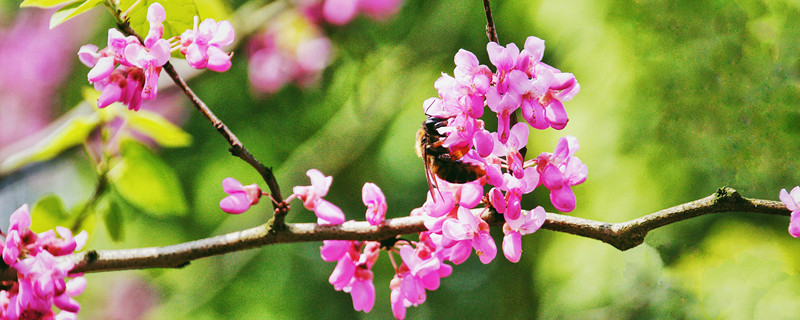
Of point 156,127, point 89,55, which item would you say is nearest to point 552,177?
point 89,55

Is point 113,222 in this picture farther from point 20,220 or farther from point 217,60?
point 217,60

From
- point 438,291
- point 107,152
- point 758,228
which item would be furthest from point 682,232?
point 107,152

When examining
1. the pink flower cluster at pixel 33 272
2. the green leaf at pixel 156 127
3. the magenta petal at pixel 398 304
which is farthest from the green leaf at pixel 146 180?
the magenta petal at pixel 398 304

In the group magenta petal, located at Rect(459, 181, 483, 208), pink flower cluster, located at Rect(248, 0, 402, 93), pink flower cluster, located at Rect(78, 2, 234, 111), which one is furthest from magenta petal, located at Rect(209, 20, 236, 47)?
pink flower cluster, located at Rect(248, 0, 402, 93)

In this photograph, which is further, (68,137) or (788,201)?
(68,137)

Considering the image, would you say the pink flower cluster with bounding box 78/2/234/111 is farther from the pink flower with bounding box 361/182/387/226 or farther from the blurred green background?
the blurred green background

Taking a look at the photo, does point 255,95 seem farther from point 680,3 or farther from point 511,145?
point 511,145
